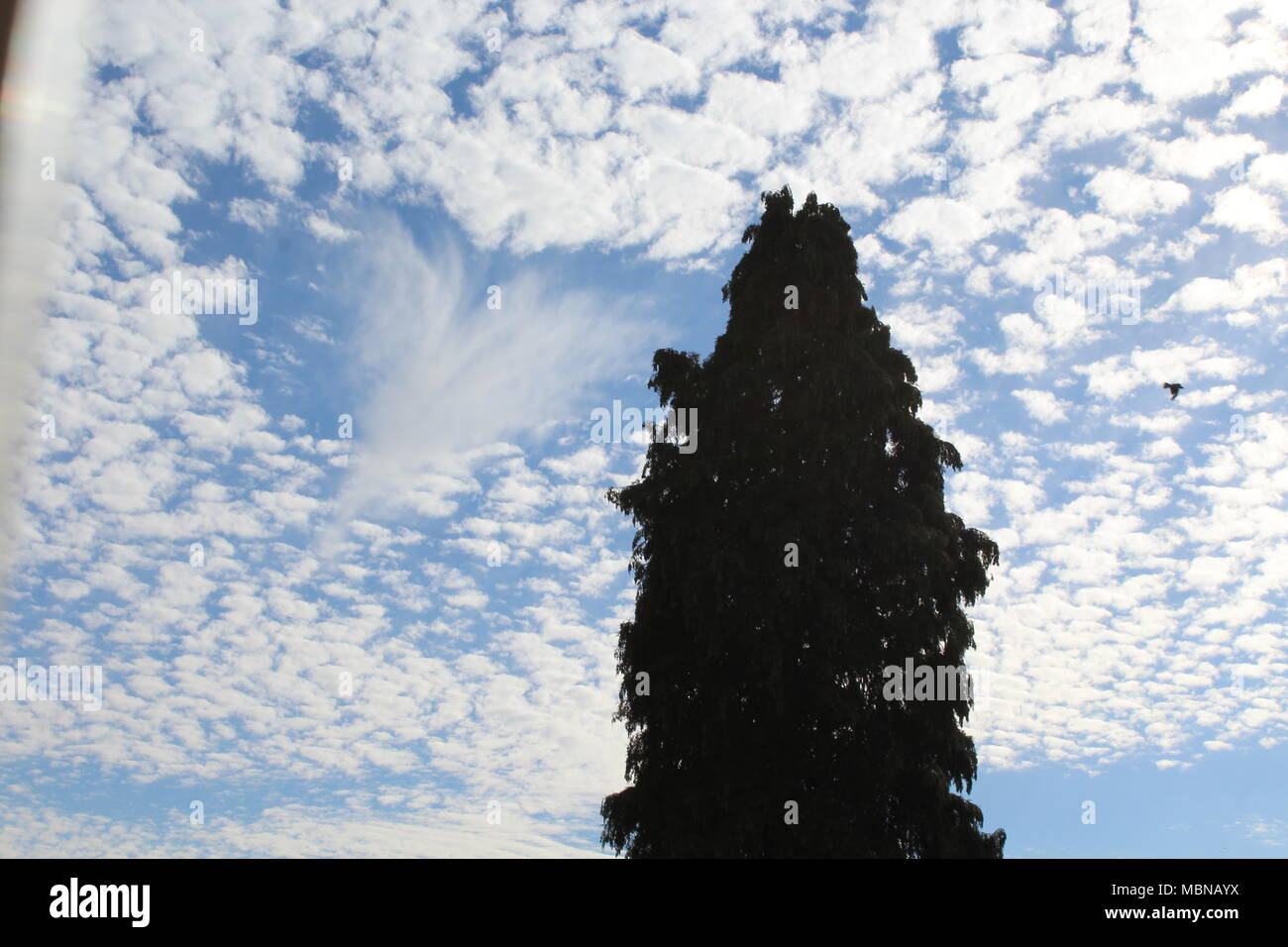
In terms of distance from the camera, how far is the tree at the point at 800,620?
1642cm

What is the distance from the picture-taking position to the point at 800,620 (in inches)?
669

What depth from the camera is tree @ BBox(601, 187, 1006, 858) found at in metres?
16.4

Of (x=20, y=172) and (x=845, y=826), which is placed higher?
(x=20, y=172)

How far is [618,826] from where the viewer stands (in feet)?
58.3

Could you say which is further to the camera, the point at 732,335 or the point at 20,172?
the point at 732,335
